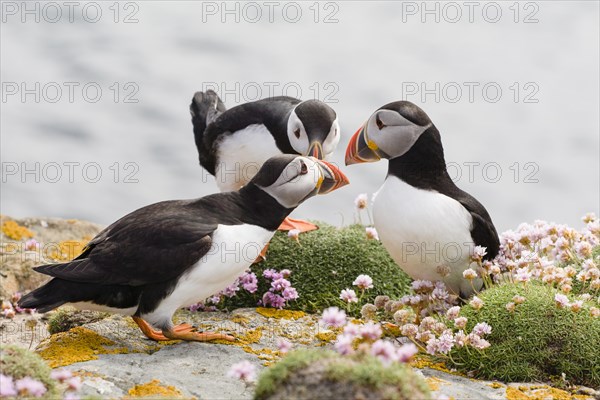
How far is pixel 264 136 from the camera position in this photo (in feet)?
32.3

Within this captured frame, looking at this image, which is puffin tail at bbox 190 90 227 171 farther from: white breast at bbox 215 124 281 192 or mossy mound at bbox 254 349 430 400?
mossy mound at bbox 254 349 430 400

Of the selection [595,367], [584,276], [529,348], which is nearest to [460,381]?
[529,348]

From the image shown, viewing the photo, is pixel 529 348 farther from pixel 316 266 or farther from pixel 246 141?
pixel 246 141

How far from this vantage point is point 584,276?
7.63 meters

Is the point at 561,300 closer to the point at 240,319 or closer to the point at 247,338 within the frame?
the point at 247,338

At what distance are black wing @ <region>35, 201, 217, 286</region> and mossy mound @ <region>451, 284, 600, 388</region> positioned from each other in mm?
2275

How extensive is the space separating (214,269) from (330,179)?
1.39m

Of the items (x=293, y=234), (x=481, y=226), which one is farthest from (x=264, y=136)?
(x=481, y=226)

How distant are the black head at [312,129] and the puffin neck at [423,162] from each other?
4.83 ft

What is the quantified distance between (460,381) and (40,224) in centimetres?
794

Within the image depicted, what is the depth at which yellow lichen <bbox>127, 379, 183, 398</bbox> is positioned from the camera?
5797mm

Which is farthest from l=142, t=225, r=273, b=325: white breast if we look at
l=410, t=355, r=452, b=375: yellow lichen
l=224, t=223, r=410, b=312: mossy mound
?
l=224, t=223, r=410, b=312: mossy mound

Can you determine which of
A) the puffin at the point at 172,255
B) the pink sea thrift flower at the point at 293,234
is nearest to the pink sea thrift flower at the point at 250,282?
the pink sea thrift flower at the point at 293,234

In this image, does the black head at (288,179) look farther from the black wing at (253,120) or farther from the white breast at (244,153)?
the white breast at (244,153)
